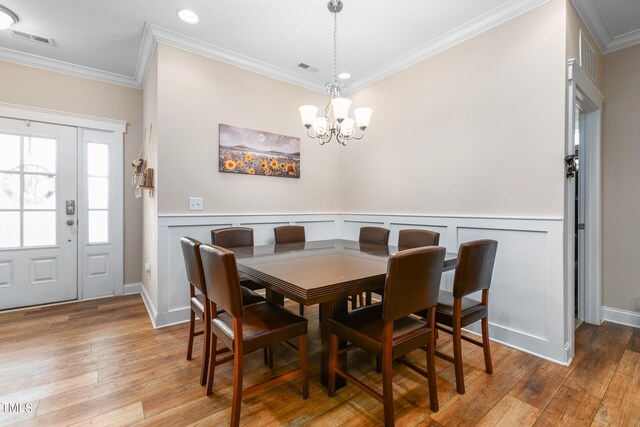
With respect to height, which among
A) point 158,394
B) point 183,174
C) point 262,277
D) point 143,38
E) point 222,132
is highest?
point 143,38

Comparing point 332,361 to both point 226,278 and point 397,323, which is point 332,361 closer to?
point 397,323

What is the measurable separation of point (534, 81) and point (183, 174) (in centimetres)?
Result: 319

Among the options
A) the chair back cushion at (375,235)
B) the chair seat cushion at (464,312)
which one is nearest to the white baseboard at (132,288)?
the chair back cushion at (375,235)

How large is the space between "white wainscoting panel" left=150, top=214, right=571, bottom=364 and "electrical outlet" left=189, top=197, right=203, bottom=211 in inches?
3.8

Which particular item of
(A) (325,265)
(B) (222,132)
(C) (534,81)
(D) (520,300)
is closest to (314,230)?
(B) (222,132)

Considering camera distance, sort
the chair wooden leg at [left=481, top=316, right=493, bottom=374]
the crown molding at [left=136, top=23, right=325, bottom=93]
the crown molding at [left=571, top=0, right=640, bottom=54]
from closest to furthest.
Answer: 1. the chair wooden leg at [left=481, top=316, right=493, bottom=374]
2. the crown molding at [left=571, top=0, right=640, bottom=54]
3. the crown molding at [left=136, top=23, right=325, bottom=93]

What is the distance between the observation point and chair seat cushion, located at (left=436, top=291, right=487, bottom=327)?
1.87m

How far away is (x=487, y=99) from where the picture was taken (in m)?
2.62

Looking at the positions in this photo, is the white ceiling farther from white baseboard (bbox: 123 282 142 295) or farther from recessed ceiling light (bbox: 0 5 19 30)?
white baseboard (bbox: 123 282 142 295)

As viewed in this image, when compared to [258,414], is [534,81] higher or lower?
higher

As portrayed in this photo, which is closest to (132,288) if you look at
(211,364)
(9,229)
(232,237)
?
(9,229)

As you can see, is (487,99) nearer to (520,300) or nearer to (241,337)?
(520,300)

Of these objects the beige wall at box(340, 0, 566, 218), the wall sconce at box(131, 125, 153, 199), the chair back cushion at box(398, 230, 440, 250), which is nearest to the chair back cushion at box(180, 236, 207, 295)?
the wall sconce at box(131, 125, 153, 199)

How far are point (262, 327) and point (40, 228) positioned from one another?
343cm
